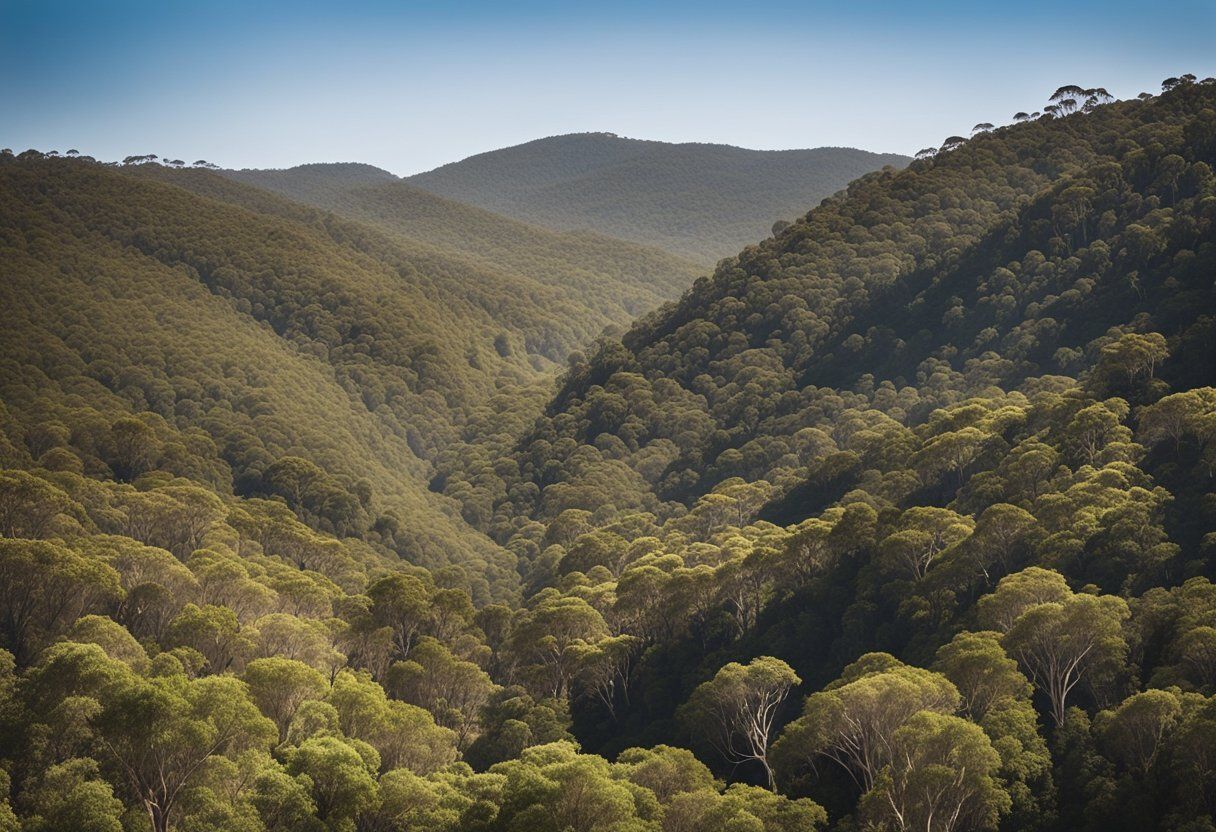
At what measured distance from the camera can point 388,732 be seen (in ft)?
217

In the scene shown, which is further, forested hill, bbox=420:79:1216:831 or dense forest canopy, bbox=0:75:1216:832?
forested hill, bbox=420:79:1216:831

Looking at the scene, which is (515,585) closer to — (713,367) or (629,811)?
(713,367)

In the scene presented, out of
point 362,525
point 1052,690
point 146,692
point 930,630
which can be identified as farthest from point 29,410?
point 1052,690

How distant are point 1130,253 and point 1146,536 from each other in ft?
256

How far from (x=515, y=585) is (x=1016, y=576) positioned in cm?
→ 9156

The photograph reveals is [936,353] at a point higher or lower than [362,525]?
higher

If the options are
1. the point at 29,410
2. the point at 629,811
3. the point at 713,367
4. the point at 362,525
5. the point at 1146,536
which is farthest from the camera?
the point at 713,367

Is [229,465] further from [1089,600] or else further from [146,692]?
[1089,600]

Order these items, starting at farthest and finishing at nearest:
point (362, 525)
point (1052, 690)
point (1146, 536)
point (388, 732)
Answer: point (362, 525), point (1146, 536), point (388, 732), point (1052, 690)

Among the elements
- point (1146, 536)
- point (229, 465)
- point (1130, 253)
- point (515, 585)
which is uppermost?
point (1130, 253)

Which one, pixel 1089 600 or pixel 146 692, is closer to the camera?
pixel 146 692

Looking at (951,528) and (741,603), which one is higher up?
(951,528)

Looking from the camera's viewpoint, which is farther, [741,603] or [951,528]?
[741,603]

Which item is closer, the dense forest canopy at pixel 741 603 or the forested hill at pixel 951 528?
the dense forest canopy at pixel 741 603
